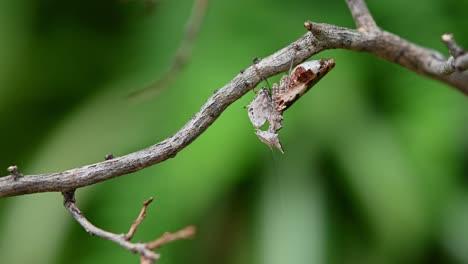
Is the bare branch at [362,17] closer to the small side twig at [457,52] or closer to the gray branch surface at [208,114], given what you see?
the gray branch surface at [208,114]

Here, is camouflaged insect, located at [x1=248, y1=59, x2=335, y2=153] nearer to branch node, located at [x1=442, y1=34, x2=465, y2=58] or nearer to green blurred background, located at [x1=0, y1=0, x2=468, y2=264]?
branch node, located at [x1=442, y1=34, x2=465, y2=58]

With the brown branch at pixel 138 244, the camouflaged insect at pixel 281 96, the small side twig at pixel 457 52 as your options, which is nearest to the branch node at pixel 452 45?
the small side twig at pixel 457 52

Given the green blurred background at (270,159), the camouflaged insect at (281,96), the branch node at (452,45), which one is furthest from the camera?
the green blurred background at (270,159)

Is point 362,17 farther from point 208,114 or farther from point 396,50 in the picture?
point 208,114

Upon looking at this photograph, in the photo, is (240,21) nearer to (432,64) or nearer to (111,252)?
(111,252)

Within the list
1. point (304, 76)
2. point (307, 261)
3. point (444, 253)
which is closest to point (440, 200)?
point (444, 253)

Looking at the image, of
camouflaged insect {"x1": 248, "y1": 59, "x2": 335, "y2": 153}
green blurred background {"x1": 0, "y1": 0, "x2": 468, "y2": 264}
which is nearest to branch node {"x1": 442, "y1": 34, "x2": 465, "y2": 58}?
camouflaged insect {"x1": 248, "y1": 59, "x2": 335, "y2": 153}
